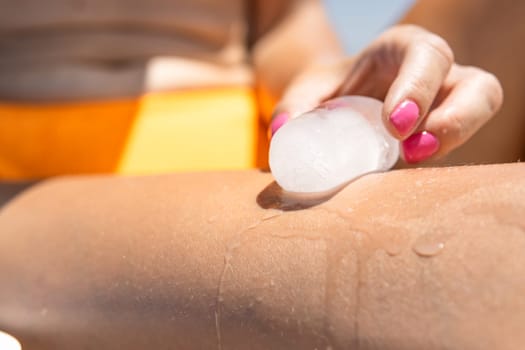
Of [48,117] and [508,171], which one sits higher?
[508,171]

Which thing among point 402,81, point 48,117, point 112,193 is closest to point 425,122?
point 402,81

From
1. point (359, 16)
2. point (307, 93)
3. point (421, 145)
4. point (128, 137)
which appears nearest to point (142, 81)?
point (128, 137)

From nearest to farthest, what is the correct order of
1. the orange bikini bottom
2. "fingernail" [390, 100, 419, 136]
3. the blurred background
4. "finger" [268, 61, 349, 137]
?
"fingernail" [390, 100, 419, 136]
"finger" [268, 61, 349, 137]
the orange bikini bottom
the blurred background

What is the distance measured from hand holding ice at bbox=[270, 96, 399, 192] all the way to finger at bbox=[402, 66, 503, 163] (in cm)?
5

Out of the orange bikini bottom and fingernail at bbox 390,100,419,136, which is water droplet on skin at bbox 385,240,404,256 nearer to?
fingernail at bbox 390,100,419,136

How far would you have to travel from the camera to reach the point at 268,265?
1.25ft

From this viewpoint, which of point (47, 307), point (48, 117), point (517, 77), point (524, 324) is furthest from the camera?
point (48, 117)

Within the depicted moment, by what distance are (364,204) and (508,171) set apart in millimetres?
85

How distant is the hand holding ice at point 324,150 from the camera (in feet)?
1.34

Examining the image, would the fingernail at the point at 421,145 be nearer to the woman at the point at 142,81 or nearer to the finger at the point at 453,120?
the finger at the point at 453,120

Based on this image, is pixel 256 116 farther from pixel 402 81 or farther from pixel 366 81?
pixel 402 81

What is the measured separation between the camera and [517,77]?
2.30ft

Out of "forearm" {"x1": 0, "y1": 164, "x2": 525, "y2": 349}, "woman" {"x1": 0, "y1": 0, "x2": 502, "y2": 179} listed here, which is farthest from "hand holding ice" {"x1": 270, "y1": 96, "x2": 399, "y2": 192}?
"woman" {"x1": 0, "y1": 0, "x2": 502, "y2": 179}

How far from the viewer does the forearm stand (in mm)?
310
